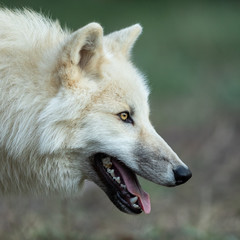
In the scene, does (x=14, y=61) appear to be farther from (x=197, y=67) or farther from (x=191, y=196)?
(x=197, y=67)

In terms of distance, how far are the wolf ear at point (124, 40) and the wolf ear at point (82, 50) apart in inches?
21.2

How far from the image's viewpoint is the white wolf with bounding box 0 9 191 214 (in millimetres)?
3947

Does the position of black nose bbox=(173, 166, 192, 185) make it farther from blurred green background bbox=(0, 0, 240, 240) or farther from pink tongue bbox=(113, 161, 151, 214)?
blurred green background bbox=(0, 0, 240, 240)

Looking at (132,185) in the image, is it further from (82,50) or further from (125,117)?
(82,50)

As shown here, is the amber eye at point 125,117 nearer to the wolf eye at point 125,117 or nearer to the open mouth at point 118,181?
the wolf eye at point 125,117

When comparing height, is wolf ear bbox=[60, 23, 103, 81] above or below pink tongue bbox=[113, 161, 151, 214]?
above

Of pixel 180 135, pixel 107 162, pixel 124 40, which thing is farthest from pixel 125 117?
pixel 180 135

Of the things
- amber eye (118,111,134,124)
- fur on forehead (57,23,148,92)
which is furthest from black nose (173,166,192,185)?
fur on forehead (57,23,148,92)

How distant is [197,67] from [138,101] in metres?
9.91

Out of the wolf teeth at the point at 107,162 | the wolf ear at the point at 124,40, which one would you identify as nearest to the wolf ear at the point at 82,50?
the wolf ear at the point at 124,40

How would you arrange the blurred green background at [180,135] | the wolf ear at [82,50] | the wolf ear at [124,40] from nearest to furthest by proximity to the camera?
1. the wolf ear at [82,50]
2. the wolf ear at [124,40]
3. the blurred green background at [180,135]

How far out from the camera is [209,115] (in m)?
10.1

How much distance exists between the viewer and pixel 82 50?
409 centimetres

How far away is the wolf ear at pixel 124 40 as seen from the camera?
15.4 feet
